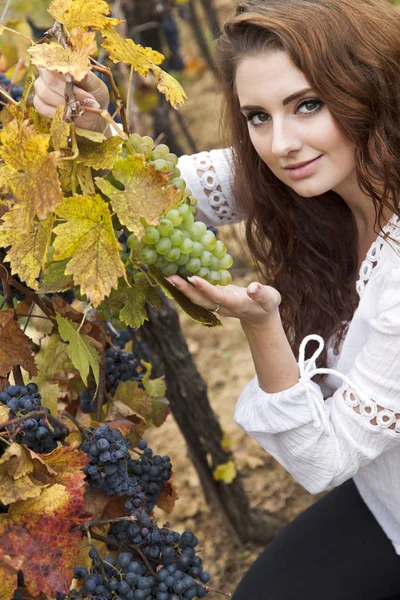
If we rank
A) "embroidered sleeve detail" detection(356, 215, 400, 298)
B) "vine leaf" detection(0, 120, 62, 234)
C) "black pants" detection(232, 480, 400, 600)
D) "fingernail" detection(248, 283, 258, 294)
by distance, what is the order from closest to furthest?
"vine leaf" detection(0, 120, 62, 234) → "fingernail" detection(248, 283, 258, 294) → "embroidered sleeve detail" detection(356, 215, 400, 298) → "black pants" detection(232, 480, 400, 600)

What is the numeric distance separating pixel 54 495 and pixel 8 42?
1.33 metres

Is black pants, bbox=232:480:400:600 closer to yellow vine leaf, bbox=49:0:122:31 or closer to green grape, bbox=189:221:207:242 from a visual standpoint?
green grape, bbox=189:221:207:242

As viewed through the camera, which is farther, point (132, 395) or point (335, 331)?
point (335, 331)

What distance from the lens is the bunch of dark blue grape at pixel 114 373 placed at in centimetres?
135

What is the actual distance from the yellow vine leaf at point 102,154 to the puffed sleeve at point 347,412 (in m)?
0.59

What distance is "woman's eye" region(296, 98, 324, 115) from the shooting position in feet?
4.24

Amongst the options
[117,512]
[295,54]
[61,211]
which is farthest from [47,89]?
[117,512]

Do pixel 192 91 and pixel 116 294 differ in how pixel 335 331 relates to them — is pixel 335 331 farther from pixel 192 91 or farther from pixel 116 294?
pixel 192 91

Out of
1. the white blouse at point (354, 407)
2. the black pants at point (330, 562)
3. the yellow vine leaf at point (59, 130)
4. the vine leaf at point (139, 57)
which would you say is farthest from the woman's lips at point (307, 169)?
the black pants at point (330, 562)

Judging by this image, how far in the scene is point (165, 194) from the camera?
2.94 ft

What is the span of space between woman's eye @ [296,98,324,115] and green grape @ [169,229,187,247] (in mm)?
480

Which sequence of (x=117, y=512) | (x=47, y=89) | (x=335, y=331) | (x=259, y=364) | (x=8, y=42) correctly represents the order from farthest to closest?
1. (x=8, y=42)
2. (x=335, y=331)
3. (x=259, y=364)
4. (x=117, y=512)
5. (x=47, y=89)

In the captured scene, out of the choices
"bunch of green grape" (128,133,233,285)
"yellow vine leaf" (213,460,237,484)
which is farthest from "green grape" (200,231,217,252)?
"yellow vine leaf" (213,460,237,484)

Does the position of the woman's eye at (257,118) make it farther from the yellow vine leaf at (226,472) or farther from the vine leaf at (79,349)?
the yellow vine leaf at (226,472)
